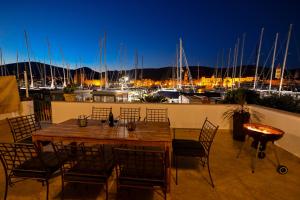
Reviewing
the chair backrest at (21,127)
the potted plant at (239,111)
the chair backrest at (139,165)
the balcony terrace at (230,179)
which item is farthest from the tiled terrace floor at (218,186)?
the potted plant at (239,111)

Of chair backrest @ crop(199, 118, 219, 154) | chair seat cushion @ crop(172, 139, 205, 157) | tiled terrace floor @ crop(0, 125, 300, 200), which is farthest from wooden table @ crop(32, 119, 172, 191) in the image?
chair backrest @ crop(199, 118, 219, 154)

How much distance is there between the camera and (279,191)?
2537mm

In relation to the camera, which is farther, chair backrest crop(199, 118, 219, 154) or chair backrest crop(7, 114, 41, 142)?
chair backrest crop(7, 114, 41, 142)

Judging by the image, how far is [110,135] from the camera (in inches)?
104

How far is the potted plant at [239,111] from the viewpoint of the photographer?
4.58 metres

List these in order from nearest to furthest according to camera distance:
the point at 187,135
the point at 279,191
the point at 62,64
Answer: the point at 279,191 < the point at 187,135 < the point at 62,64

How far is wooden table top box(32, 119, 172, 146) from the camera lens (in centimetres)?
249

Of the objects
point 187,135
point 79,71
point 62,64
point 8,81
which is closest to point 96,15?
point 62,64

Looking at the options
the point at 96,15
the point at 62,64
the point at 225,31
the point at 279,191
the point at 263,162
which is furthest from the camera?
the point at 225,31

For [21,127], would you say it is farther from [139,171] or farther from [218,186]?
[218,186]

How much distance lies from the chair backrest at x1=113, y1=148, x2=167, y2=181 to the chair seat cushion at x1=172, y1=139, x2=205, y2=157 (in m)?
0.67

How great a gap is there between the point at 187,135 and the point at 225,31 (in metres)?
30.1

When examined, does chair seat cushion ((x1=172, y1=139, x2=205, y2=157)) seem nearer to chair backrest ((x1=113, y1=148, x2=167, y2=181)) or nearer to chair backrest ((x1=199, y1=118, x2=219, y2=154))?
chair backrest ((x1=199, y1=118, x2=219, y2=154))

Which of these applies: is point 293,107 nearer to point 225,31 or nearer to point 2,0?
point 2,0
